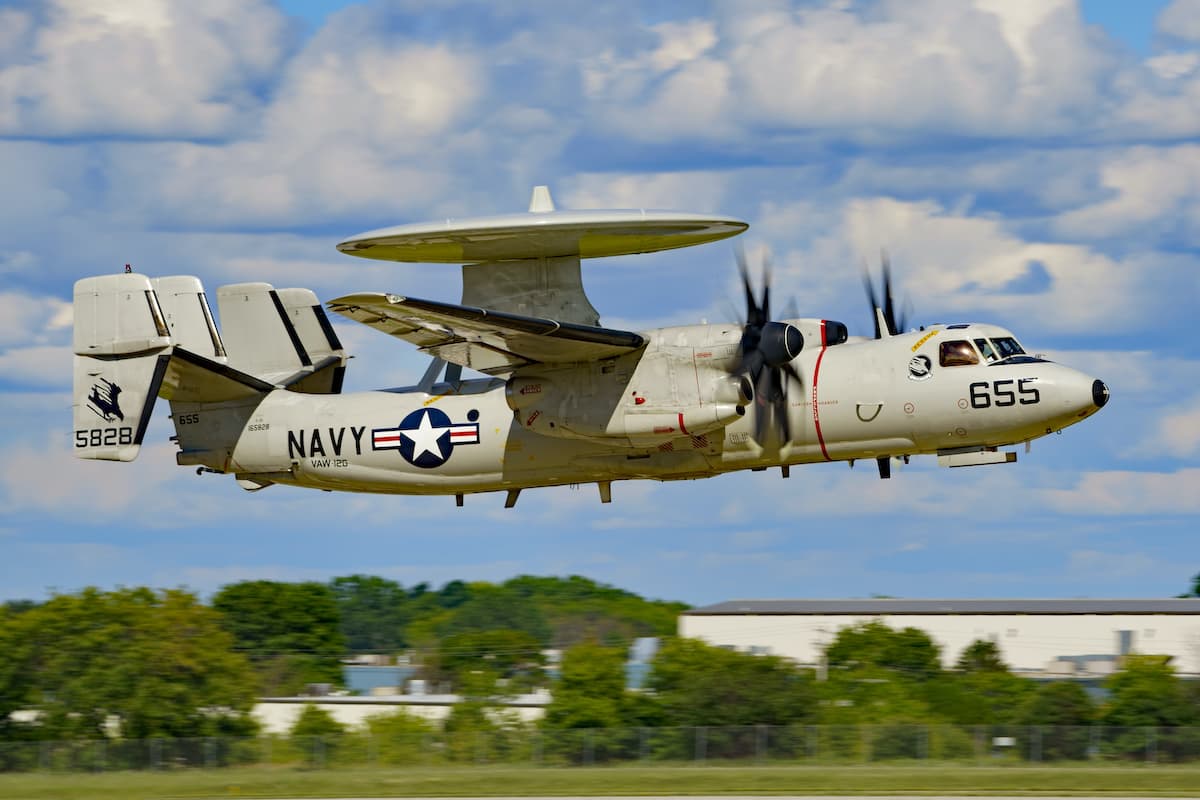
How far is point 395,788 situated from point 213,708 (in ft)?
42.2

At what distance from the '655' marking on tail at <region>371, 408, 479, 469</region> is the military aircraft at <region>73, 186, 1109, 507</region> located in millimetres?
36

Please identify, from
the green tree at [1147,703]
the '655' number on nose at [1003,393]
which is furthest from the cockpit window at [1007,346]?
the green tree at [1147,703]

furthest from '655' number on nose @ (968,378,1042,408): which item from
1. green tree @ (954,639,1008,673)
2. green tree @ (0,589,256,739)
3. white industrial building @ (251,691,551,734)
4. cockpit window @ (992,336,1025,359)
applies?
green tree @ (954,639,1008,673)

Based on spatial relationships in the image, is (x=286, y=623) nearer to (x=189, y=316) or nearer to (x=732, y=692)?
(x=732, y=692)

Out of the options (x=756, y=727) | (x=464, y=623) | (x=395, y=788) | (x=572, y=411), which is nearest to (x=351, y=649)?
(x=464, y=623)

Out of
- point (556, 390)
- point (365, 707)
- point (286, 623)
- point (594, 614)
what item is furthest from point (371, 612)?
point (556, 390)

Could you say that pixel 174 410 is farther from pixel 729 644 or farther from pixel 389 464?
pixel 729 644

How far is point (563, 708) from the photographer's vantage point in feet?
123

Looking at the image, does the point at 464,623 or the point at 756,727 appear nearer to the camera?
the point at 756,727

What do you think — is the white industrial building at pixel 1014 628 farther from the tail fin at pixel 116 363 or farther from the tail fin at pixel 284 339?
→ the tail fin at pixel 116 363

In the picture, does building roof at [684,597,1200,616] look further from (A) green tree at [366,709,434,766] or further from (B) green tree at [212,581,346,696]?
(A) green tree at [366,709,434,766]

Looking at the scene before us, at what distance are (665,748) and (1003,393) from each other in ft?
42.9

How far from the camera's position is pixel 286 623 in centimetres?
5594

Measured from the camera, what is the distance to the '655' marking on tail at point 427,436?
83.6 ft
